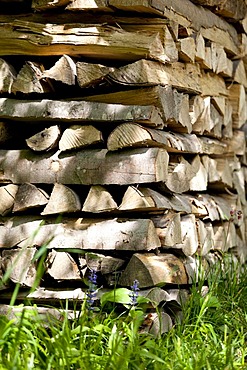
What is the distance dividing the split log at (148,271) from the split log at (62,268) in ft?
0.79

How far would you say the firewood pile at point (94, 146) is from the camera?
3.33 metres

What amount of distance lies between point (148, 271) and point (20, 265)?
665 mm

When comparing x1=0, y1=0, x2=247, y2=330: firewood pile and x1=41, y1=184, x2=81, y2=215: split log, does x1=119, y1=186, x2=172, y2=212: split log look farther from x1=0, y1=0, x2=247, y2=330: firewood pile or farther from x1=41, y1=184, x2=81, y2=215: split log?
x1=41, y1=184, x2=81, y2=215: split log

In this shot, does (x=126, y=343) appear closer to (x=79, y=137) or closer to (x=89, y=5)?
(x=79, y=137)

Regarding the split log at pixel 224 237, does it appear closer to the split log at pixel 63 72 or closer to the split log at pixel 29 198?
the split log at pixel 29 198

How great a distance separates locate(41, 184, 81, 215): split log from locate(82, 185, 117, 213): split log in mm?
57

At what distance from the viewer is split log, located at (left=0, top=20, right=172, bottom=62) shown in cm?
341

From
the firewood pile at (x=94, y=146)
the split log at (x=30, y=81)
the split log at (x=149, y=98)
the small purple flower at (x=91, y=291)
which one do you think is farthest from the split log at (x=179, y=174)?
the split log at (x=30, y=81)

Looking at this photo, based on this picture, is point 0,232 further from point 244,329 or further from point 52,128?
point 244,329

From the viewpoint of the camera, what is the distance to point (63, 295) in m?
3.34

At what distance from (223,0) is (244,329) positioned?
2179mm

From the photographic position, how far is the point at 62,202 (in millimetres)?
3396

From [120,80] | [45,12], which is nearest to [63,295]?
Answer: [120,80]

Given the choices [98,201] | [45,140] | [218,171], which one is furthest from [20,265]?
[218,171]
